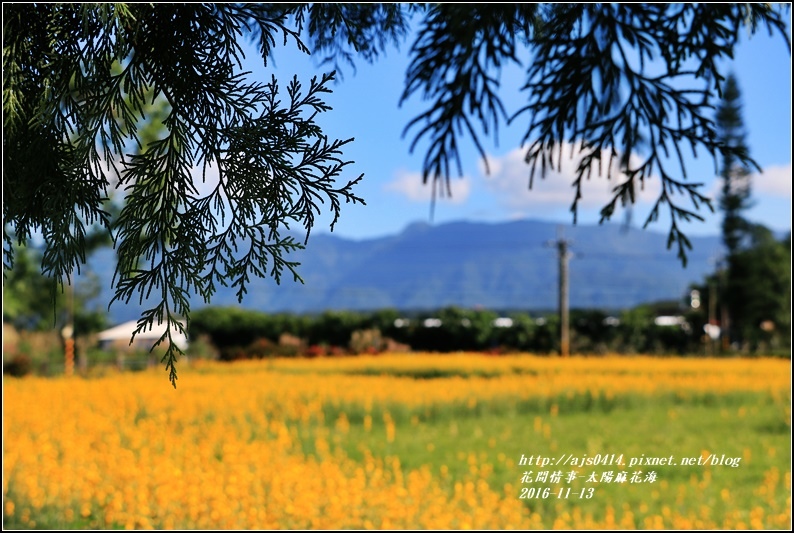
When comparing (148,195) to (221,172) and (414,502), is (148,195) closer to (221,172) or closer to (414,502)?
(221,172)

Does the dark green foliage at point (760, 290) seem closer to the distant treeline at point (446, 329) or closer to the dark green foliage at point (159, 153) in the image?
the distant treeline at point (446, 329)

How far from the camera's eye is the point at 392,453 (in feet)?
19.6

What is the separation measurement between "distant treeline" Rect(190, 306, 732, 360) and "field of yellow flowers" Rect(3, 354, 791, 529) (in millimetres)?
10471

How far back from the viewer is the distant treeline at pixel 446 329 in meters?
20.8

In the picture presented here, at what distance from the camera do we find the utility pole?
65.3 ft

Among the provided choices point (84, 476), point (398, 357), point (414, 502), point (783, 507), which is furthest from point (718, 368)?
point (84, 476)

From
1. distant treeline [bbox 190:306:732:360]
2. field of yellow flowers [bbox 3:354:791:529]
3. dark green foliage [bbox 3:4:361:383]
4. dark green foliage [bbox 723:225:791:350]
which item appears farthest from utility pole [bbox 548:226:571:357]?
dark green foliage [bbox 3:4:361:383]

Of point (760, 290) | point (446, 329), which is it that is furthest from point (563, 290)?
point (760, 290)

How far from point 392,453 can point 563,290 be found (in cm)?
1508

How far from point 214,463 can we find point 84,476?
881mm

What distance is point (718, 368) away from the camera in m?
12.5

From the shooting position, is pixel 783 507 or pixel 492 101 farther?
pixel 783 507

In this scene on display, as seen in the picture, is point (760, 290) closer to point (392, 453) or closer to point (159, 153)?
point (392, 453)

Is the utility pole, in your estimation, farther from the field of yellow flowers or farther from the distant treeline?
the field of yellow flowers
